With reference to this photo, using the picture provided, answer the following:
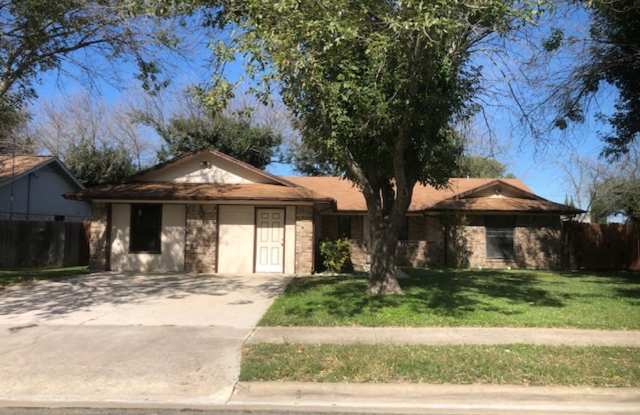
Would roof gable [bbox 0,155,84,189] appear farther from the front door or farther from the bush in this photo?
the bush

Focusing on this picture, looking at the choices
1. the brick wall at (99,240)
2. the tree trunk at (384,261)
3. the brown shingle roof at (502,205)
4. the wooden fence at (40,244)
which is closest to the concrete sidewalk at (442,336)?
the tree trunk at (384,261)

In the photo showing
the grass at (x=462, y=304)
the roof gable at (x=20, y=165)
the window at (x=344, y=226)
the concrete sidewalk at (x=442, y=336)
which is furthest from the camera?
the roof gable at (x=20, y=165)

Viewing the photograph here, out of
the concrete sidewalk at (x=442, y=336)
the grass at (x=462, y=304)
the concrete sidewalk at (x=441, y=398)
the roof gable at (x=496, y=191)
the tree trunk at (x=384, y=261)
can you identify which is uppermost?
the roof gable at (x=496, y=191)

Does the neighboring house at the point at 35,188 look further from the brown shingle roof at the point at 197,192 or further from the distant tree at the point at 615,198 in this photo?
the distant tree at the point at 615,198

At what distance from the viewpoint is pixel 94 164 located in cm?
3303

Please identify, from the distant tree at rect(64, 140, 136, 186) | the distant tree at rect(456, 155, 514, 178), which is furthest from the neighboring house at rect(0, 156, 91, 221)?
the distant tree at rect(456, 155, 514, 178)

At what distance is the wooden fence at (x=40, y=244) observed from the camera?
2003cm

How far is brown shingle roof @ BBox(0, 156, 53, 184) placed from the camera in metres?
23.0

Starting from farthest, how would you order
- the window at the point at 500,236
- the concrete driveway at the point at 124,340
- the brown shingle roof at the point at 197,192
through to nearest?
the window at the point at 500,236
the brown shingle roof at the point at 197,192
the concrete driveway at the point at 124,340

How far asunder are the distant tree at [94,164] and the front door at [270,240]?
59.6ft

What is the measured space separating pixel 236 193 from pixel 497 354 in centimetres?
1171

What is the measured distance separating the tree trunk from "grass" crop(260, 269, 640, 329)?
Answer: 34cm

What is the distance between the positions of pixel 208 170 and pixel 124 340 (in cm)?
1126

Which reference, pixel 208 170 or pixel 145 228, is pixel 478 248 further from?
pixel 145 228
